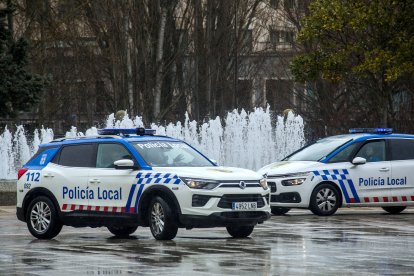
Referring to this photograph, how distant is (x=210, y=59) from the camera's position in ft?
160

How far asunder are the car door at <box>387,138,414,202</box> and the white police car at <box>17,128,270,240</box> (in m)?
5.91

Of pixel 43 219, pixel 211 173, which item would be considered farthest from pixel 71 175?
pixel 211 173

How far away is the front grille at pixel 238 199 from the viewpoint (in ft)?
56.8

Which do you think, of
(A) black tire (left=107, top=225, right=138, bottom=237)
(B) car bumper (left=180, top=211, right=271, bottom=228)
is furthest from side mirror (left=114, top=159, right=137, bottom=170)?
(A) black tire (left=107, top=225, right=138, bottom=237)

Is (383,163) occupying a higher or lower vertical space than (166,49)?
lower

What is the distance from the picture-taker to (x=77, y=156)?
62.0 feet

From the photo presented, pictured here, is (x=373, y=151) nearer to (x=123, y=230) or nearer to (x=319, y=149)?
(x=319, y=149)

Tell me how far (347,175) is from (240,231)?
18.3ft

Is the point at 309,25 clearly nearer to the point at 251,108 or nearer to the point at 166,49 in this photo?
the point at 166,49

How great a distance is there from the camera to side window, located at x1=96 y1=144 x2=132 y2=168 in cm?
1838

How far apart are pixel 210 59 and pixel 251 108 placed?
13889mm

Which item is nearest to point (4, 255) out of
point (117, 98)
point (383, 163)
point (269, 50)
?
point (383, 163)

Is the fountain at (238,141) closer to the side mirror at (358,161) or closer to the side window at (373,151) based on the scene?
the side window at (373,151)

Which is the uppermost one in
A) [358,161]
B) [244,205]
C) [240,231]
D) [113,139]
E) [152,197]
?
[113,139]
